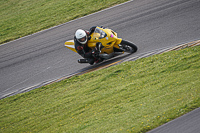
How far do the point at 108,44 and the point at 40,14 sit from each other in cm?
1021

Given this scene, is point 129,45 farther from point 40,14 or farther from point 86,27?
point 40,14

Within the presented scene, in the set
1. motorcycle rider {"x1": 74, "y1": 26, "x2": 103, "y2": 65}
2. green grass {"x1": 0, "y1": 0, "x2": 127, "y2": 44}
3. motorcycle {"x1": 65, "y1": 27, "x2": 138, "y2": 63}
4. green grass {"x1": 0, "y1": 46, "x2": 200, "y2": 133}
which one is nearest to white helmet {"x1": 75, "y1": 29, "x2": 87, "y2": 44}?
motorcycle rider {"x1": 74, "y1": 26, "x2": 103, "y2": 65}

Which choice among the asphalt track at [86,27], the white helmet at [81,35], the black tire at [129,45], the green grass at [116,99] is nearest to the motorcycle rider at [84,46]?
the white helmet at [81,35]

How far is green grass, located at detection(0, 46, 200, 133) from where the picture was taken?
6.12 meters

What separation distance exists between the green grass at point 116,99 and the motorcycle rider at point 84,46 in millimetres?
Result: 921

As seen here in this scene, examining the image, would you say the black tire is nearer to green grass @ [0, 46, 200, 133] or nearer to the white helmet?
green grass @ [0, 46, 200, 133]

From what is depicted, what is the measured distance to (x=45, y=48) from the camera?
1407 cm

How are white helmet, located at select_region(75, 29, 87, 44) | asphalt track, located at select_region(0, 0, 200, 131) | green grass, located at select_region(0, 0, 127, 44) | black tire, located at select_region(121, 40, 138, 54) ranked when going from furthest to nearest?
green grass, located at select_region(0, 0, 127, 44) < asphalt track, located at select_region(0, 0, 200, 131) < black tire, located at select_region(121, 40, 138, 54) < white helmet, located at select_region(75, 29, 87, 44)

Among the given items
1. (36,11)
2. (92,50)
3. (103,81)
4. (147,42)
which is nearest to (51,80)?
(92,50)

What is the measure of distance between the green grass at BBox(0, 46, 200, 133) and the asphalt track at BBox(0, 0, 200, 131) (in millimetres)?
1360

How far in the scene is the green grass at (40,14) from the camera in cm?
1697

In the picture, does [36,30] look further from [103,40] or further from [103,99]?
[103,99]

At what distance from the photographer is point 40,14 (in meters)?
19.2

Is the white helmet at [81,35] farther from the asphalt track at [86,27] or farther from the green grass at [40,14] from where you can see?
the green grass at [40,14]
